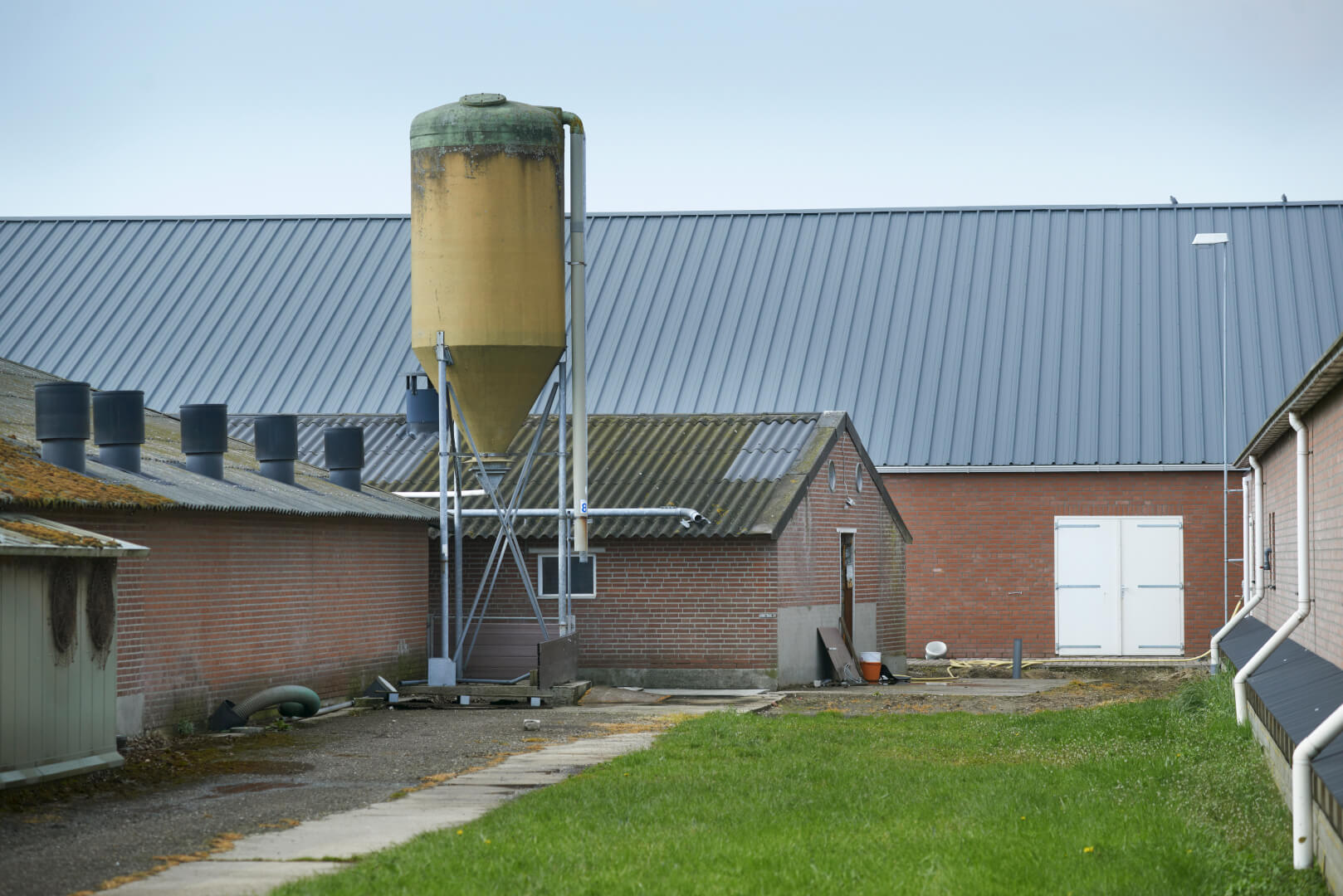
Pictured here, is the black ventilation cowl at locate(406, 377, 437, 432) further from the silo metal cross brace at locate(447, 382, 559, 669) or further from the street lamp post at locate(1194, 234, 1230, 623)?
the street lamp post at locate(1194, 234, 1230, 623)

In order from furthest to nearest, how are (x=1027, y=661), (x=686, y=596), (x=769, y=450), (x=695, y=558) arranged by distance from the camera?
(x=1027, y=661) < (x=769, y=450) < (x=686, y=596) < (x=695, y=558)

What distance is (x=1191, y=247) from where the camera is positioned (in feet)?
121

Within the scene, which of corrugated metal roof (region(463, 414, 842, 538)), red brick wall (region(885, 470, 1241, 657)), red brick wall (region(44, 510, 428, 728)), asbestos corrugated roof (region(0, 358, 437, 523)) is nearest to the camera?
asbestos corrugated roof (region(0, 358, 437, 523))

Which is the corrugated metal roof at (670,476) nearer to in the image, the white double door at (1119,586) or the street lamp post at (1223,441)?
the white double door at (1119,586)

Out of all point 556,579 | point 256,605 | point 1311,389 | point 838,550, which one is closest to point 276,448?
point 256,605

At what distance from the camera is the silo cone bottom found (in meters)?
22.6

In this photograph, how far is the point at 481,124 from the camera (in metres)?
22.3

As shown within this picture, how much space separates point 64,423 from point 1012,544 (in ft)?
67.8

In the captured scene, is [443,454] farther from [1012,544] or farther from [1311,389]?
[1012,544]

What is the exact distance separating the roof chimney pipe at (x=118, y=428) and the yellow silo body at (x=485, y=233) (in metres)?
4.98

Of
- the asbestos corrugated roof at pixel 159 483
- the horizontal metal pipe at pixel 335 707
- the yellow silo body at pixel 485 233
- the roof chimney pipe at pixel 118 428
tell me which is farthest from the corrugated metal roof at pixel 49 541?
the yellow silo body at pixel 485 233

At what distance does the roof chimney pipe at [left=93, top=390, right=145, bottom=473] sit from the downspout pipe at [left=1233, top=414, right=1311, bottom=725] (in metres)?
12.0

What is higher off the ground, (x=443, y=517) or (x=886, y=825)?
(x=443, y=517)

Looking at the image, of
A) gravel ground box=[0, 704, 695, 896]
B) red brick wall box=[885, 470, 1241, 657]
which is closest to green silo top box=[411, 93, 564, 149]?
gravel ground box=[0, 704, 695, 896]
